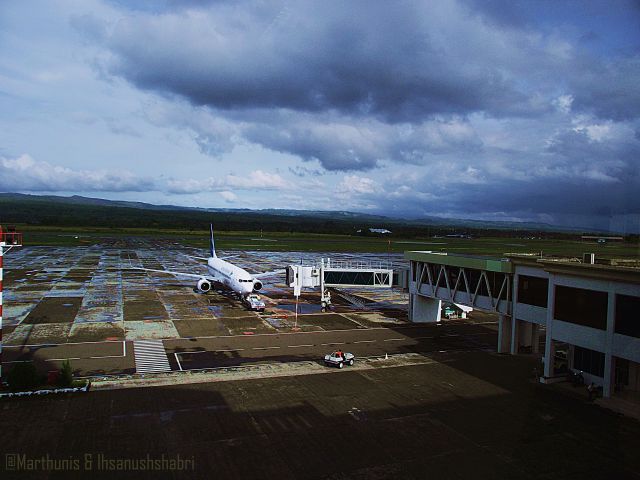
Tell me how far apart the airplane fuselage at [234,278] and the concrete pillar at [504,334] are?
31.0 metres

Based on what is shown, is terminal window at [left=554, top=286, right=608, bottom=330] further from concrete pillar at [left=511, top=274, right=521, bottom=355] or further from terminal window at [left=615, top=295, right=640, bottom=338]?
concrete pillar at [left=511, top=274, right=521, bottom=355]

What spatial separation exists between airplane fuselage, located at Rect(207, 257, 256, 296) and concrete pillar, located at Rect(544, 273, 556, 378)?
36623 mm

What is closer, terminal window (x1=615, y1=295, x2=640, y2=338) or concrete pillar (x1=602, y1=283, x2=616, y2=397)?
terminal window (x1=615, y1=295, x2=640, y2=338)

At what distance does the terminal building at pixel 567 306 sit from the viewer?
3062 cm

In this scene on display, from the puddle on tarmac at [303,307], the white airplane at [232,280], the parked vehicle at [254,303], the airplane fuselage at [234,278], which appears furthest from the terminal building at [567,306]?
the airplane fuselage at [234,278]

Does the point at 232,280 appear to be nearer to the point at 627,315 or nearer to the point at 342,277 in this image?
the point at 342,277

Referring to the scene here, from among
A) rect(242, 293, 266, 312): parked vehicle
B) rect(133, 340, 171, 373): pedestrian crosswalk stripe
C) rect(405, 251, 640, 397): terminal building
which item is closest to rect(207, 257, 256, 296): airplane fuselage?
rect(242, 293, 266, 312): parked vehicle

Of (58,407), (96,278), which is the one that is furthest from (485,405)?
(96,278)

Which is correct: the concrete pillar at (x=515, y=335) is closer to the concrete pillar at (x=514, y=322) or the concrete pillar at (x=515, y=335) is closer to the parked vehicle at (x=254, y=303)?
the concrete pillar at (x=514, y=322)

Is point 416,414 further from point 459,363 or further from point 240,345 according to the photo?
point 240,345

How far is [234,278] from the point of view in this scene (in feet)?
211

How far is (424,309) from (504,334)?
49.1ft

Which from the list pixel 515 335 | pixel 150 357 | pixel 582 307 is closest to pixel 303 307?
pixel 150 357

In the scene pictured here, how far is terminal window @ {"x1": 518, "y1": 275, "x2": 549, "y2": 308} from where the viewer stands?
129 ft
